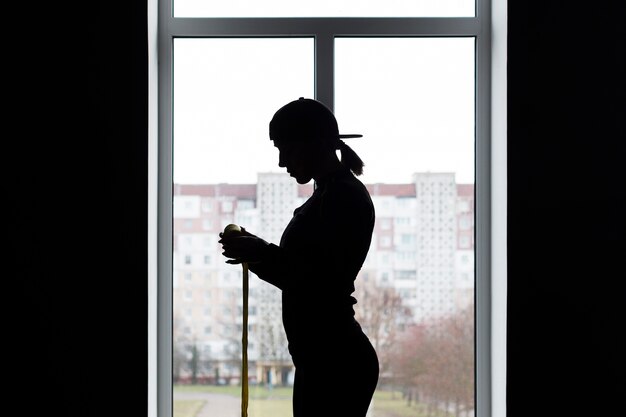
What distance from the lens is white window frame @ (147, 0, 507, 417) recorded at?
2.33 meters

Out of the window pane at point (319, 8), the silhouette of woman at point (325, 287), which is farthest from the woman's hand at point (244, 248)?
the window pane at point (319, 8)

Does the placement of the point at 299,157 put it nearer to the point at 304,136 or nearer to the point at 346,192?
the point at 304,136

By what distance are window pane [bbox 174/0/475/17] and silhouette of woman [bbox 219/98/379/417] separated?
104 cm

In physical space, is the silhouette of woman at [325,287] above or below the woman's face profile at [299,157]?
below

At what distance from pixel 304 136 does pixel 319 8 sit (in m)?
0.99

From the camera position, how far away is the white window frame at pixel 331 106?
2326mm

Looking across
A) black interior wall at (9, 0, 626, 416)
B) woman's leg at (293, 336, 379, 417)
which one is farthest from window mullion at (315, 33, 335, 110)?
woman's leg at (293, 336, 379, 417)

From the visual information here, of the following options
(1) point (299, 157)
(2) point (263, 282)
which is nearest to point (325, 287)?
(1) point (299, 157)

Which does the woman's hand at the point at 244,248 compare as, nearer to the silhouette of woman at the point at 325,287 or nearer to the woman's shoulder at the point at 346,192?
the silhouette of woman at the point at 325,287

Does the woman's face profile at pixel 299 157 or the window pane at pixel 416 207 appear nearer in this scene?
the woman's face profile at pixel 299 157

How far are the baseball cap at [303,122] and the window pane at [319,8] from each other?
0.94 metres
